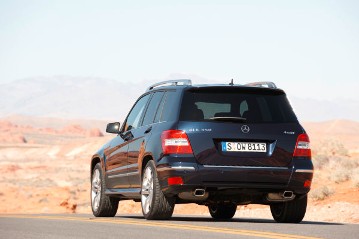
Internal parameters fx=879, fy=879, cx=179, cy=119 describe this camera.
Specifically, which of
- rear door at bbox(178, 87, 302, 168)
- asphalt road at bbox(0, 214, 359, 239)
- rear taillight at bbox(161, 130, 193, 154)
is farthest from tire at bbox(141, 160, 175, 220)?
rear door at bbox(178, 87, 302, 168)

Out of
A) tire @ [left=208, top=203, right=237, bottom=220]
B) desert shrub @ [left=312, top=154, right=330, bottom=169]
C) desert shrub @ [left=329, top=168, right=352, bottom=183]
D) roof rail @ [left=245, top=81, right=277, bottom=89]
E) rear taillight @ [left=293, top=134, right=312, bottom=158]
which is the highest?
roof rail @ [left=245, top=81, right=277, bottom=89]

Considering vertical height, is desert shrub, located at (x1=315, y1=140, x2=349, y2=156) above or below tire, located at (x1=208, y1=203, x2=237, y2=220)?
below

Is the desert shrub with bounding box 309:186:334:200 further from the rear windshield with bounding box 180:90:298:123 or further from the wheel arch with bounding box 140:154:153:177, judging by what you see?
the wheel arch with bounding box 140:154:153:177

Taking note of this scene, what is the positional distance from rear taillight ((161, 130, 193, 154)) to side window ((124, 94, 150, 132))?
78.2 inches

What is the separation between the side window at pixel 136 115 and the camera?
46.9 feet

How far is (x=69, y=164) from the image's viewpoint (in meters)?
81.9

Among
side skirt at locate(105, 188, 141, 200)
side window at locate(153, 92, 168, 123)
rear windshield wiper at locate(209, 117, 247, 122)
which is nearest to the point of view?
rear windshield wiper at locate(209, 117, 247, 122)

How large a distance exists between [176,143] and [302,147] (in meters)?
1.81

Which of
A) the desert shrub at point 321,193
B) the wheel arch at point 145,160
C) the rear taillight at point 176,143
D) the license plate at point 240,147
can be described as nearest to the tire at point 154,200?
the wheel arch at point 145,160

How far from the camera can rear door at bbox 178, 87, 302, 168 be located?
12.1m

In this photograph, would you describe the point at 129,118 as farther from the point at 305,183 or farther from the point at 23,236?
the point at 23,236

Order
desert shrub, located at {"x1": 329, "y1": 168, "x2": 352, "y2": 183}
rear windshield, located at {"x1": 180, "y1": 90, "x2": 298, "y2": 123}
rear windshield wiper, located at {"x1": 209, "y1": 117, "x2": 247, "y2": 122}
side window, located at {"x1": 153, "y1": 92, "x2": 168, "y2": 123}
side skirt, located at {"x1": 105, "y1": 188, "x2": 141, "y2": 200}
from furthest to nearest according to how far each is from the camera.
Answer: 1. desert shrub, located at {"x1": 329, "y1": 168, "x2": 352, "y2": 183}
2. side skirt, located at {"x1": 105, "y1": 188, "x2": 141, "y2": 200}
3. side window, located at {"x1": 153, "y1": 92, "x2": 168, "y2": 123}
4. rear windshield, located at {"x1": 180, "y1": 90, "x2": 298, "y2": 123}
5. rear windshield wiper, located at {"x1": 209, "y1": 117, "x2": 247, "y2": 122}

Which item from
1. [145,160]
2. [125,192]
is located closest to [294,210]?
[145,160]

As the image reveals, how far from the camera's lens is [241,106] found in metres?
12.8
